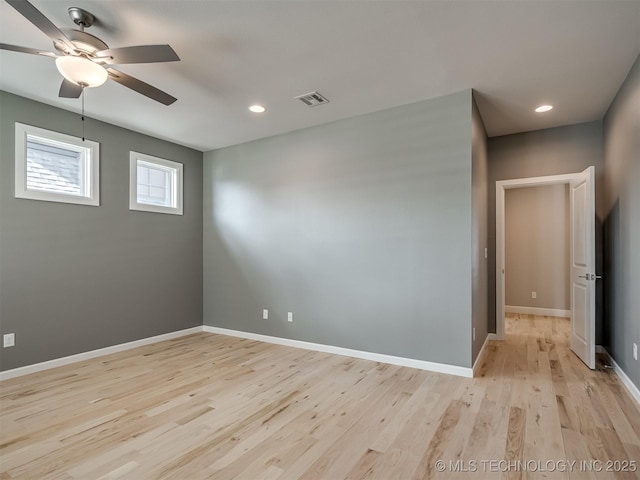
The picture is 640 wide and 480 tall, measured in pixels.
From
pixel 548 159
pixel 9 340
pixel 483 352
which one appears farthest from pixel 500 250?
pixel 9 340

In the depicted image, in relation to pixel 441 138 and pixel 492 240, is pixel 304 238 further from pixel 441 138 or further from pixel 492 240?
pixel 492 240

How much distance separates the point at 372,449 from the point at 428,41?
9.37 ft

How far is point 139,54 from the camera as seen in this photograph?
2086 mm

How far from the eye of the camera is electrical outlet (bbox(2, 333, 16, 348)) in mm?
3295

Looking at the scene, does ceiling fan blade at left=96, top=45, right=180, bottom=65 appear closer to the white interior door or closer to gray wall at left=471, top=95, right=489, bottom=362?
gray wall at left=471, top=95, right=489, bottom=362

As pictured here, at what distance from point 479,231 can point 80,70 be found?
3.89m

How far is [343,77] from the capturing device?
3047mm

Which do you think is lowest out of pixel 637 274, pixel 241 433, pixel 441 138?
pixel 241 433

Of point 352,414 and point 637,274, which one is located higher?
point 637,274

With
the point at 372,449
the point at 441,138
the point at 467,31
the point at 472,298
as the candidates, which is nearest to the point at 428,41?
the point at 467,31

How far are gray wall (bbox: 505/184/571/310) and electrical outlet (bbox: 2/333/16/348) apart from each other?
7498 mm

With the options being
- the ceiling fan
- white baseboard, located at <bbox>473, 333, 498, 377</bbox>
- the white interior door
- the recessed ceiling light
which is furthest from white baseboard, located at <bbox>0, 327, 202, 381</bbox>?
the recessed ceiling light

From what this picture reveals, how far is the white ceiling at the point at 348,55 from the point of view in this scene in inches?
85.8

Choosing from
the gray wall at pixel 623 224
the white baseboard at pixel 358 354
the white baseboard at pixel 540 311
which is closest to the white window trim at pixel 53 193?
the white baseboard at pixel 358 354
